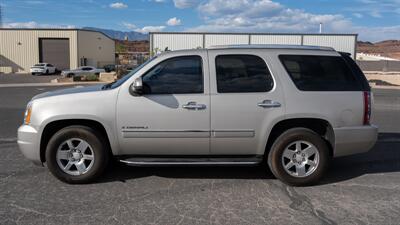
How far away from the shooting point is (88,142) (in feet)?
17.1

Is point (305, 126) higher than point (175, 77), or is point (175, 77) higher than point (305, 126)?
point (175, 77)

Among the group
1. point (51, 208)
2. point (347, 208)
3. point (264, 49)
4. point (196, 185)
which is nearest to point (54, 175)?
point (51, 208)

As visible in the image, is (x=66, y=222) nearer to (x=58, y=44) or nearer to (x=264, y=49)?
(x=264, y=49)

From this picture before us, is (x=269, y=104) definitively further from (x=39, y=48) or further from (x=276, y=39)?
(x=39, y=48)

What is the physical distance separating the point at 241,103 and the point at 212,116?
40 cm

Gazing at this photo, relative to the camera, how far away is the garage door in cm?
5347

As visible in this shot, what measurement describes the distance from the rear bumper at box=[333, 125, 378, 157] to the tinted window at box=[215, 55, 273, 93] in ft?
3.70

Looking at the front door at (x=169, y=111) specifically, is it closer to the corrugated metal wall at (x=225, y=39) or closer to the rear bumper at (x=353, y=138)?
the rear bumper at (x=353, y=138)

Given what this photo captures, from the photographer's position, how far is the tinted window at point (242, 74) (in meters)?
5.25

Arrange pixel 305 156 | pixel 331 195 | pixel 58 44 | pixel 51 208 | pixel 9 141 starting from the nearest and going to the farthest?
pixel 51 208 → pixel 331 195 → pixel 305 156 → pixel 9 141 → pixel 58 44

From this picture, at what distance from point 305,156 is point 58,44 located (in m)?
53.2

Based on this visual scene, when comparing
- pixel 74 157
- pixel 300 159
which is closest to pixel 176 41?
pixel 74 157

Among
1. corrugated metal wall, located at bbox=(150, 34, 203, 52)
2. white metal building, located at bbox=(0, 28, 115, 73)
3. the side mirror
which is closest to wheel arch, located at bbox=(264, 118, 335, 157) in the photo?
the side mirror

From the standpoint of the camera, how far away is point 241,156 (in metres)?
5.39
